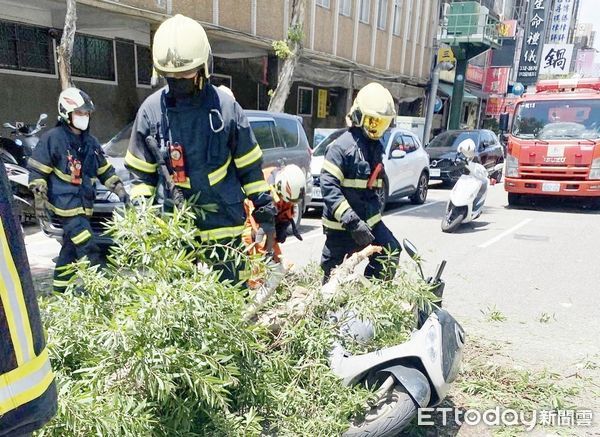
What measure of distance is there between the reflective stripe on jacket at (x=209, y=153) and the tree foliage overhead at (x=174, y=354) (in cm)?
48

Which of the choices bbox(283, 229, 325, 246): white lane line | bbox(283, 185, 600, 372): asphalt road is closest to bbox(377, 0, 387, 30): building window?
bbox(283, 185, 600, 372): asphalt road

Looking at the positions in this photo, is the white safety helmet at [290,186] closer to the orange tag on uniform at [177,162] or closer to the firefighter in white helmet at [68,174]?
the orange tag on uniform at [177,162]

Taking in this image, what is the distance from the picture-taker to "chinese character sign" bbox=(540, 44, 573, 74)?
25938 mm

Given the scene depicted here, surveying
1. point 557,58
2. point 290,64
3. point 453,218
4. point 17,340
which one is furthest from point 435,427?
point 557,58

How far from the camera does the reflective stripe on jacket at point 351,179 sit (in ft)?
10.7

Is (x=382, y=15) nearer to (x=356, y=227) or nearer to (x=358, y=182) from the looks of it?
(x=358, y=182)

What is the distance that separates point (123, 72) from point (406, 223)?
25.0 ft

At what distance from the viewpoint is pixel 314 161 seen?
28.5 ft

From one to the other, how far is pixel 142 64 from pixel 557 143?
377 inches

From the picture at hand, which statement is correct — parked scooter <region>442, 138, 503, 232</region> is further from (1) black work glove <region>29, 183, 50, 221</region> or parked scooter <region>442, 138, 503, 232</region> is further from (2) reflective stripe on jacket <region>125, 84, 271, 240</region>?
(1) black work glove <region>29, 183, 50, 221</region>

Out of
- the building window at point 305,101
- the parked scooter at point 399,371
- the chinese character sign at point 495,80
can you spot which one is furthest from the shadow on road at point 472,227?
the chinese character sign at point 495,80

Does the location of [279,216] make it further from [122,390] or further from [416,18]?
[416,18]

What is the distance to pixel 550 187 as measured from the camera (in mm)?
9336

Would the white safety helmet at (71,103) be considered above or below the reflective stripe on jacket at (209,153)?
above
